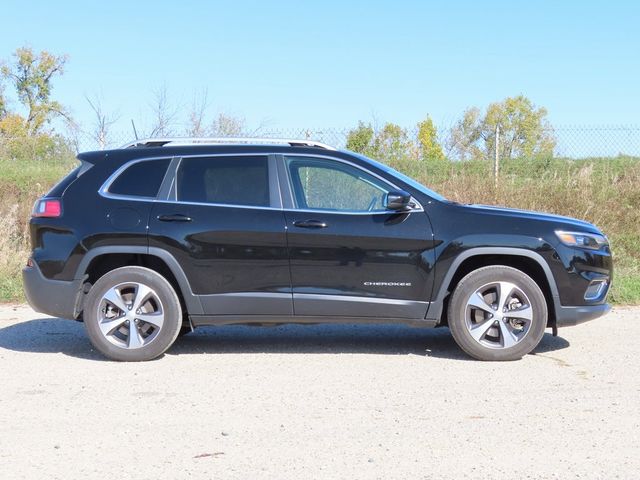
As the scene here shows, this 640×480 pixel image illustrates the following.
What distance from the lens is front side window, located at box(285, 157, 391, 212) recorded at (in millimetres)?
7090

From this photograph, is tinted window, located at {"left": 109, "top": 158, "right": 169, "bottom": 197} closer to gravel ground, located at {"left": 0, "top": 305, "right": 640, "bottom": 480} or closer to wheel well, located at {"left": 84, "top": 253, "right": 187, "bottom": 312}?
wheel well, located at {"left": 84, "top": 253, "right": 187, "bottom": 312}

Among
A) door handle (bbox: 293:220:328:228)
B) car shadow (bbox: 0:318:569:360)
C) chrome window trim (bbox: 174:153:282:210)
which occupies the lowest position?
car shadow (bbox: 0:318:569:360)

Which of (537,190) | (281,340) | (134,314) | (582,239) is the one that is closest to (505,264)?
(582,239)

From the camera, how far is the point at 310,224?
274 inches

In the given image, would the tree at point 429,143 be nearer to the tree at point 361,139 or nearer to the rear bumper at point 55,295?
the tree at point 361,139

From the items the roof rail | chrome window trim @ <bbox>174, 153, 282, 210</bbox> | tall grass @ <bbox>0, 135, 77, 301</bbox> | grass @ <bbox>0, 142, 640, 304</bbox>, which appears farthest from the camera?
grass @ <bbox>0, 142, 640, 304</bbox>

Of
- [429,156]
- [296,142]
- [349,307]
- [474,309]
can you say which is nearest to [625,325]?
[474,309]

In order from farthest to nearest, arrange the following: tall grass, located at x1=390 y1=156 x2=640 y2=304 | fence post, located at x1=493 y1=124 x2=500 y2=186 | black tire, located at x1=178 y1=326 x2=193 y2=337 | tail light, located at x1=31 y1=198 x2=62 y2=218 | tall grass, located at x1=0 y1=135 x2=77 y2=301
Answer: fence post, located at x1=493 y1=124 x2=500 y2=186, tall grass, located at x1=390 y1=156 x2=640 y2=304, tall grass, located at x1=0 y1=135 x2=77 y2=301, black tire, located at x1=178 y1=326 x2=193 y2=337, tail light, located at x1=31 y1=198 x2=62 y2=218

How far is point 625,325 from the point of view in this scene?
8.72 meters

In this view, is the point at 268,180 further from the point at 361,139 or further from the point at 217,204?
the point at 361,139

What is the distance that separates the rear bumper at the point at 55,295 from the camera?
713 cm

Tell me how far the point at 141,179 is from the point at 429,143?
29.2 ft

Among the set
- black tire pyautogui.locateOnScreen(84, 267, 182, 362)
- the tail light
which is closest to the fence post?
black tire pyautogui.locateOnScreen(84, 267, 182, 362)

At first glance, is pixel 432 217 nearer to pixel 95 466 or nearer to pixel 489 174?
pixel 95 466
